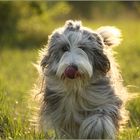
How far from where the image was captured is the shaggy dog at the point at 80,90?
24.6 feet

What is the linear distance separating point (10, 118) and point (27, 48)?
1210 centimetres

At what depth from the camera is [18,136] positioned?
7254 millimetres

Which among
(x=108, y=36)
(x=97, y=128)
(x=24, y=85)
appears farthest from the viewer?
(x=24, y=85)

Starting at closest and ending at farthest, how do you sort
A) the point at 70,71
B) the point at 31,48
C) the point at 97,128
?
1. the point at 70,71
2. the point at 97,128
3. the point at 31,48

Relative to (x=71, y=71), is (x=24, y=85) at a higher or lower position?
higher

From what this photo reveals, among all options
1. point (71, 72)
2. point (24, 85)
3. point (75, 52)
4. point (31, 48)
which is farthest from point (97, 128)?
point (31, 48)

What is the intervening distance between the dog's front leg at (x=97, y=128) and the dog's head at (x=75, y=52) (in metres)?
0.47

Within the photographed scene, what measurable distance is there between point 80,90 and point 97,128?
46 cm

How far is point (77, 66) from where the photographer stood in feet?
23.7

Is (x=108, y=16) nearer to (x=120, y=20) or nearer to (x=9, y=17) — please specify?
(x=120, y=20)

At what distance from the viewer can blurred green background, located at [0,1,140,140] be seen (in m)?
8.27

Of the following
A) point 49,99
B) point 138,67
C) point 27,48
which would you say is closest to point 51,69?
point 49,99

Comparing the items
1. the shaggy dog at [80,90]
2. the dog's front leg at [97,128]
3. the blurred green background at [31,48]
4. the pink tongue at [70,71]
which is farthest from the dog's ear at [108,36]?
the pink tongue at [70,71]

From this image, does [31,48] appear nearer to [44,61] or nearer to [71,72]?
[44,61]
